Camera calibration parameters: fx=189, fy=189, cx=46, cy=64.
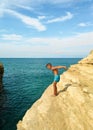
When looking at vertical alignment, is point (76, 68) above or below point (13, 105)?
above

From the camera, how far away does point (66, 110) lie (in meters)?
16.2

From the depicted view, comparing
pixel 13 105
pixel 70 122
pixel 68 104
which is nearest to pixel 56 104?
pixel 68 104

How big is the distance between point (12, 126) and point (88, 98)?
18377mm

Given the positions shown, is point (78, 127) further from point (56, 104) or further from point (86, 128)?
point (56, 104)

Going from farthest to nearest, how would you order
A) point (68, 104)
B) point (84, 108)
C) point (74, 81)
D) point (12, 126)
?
point (12, 126) < point (74, 81) < point (68, 104) < point (84, 108)

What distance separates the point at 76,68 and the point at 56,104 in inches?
261

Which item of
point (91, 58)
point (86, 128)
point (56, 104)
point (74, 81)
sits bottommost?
point (86, 128)

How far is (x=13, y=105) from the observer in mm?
42031

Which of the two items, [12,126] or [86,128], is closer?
[86,128]

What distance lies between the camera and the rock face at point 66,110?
15.2m

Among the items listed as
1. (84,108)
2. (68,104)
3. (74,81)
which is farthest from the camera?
(74,81)

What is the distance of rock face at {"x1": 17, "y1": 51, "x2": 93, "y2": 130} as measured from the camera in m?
15.2

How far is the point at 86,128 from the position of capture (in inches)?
572

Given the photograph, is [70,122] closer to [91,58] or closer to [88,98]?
[88,98]
